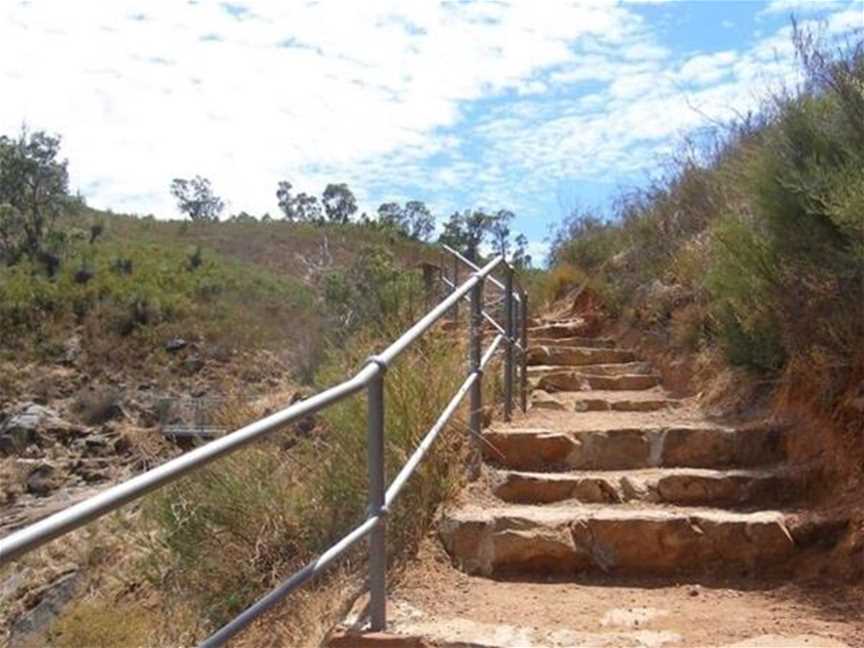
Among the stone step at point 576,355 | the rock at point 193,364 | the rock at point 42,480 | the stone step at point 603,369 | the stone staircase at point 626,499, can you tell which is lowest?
the rock at point 42,480

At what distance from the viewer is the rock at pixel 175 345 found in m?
29.6

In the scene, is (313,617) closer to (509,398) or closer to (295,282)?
(509,398)

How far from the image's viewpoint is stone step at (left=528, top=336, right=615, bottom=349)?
8906 mm

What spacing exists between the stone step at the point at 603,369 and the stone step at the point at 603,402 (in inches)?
24.7

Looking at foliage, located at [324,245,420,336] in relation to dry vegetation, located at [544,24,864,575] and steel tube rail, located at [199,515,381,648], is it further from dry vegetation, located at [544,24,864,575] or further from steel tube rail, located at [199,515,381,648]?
steel tube rail, located at [199,515,381,648]

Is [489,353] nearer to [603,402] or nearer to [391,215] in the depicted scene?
[603,402]

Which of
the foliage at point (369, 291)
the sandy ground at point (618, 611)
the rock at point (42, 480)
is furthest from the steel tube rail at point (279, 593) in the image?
the rock at point (42, 480)

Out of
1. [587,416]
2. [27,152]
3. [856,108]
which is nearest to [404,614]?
[587,416]

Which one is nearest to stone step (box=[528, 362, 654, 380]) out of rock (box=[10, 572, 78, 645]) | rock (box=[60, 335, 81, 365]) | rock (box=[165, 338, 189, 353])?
rock (box=[10, 572, 78, 645])

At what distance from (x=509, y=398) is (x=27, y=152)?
3494cm

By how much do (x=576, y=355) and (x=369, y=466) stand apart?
548 cm

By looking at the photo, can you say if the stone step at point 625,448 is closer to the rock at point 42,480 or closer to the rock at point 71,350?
the rock at point 42,480

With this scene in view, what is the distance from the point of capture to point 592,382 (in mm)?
7492

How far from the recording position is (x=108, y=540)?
250 inches
